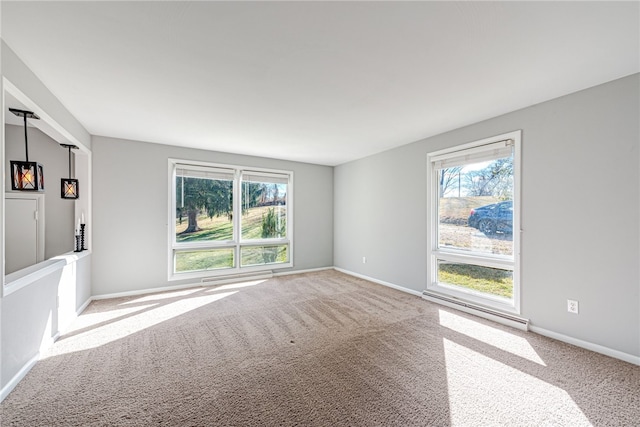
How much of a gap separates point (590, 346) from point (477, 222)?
162 cm

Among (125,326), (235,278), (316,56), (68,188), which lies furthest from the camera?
(235,278)

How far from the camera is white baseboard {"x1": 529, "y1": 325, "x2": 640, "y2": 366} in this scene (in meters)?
2.33

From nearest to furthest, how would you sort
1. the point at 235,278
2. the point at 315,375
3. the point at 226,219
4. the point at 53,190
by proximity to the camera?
the point at 315,375
the point at 53,190
the point at 235,278
the point at 226,219

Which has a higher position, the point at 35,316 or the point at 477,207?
the point at 477,207

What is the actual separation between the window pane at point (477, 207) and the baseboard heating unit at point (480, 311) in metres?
0.73

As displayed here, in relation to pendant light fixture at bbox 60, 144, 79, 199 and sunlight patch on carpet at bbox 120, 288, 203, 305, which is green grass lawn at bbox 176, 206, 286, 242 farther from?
pendant light fixture at bbox 60, 144, 79, 199

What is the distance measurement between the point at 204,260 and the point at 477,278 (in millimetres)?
4495

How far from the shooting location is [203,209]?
4969 mm

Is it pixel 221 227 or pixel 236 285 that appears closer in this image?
pixel 236 285

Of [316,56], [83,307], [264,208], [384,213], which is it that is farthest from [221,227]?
[316,56]

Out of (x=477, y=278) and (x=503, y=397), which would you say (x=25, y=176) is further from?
(x=477, y=278)

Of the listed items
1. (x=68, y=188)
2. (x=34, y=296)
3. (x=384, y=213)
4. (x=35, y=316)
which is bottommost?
(x=35, y=316)

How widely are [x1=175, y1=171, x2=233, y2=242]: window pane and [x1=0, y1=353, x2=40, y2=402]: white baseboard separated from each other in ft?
8.40

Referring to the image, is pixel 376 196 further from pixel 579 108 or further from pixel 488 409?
pixel 488 409
